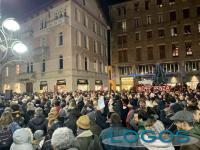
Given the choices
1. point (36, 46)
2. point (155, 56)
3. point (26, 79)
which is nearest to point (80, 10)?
point (36, 46)

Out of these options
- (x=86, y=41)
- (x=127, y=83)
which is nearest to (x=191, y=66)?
(x=127, y=83)

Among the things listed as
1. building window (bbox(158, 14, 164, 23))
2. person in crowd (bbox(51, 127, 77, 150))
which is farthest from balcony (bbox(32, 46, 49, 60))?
person in crowd (bbox(51, 127, 77, 150))

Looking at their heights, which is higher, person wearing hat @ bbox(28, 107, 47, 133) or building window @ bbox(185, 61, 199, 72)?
building window @ bbox(185, 61, 199, 72)

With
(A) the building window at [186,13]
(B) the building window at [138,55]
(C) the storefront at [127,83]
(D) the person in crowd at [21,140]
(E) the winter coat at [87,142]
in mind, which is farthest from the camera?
(C) the storefront at [127,83]

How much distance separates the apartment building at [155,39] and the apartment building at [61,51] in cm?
679

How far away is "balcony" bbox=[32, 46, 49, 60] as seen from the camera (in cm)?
3446

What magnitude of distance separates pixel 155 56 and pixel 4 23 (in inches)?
1447

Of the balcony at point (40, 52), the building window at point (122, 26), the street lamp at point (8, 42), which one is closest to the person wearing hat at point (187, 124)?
the street lamp at point (8, 42)

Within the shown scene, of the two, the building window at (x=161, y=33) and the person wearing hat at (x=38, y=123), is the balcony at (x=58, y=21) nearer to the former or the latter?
the building window at (x=161, y=33)

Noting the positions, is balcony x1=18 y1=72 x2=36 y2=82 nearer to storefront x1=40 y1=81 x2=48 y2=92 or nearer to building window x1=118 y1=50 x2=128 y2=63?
storefront x1=40 y1=81 x2=48 y2=92

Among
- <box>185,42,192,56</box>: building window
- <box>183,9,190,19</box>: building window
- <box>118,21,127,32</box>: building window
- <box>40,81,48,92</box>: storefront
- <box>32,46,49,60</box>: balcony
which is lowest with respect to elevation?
<box>40,81,48,92</box>: storefront

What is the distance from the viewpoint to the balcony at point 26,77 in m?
35.3

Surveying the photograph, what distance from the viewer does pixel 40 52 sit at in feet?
115

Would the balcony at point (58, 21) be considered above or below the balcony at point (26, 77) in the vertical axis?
above
